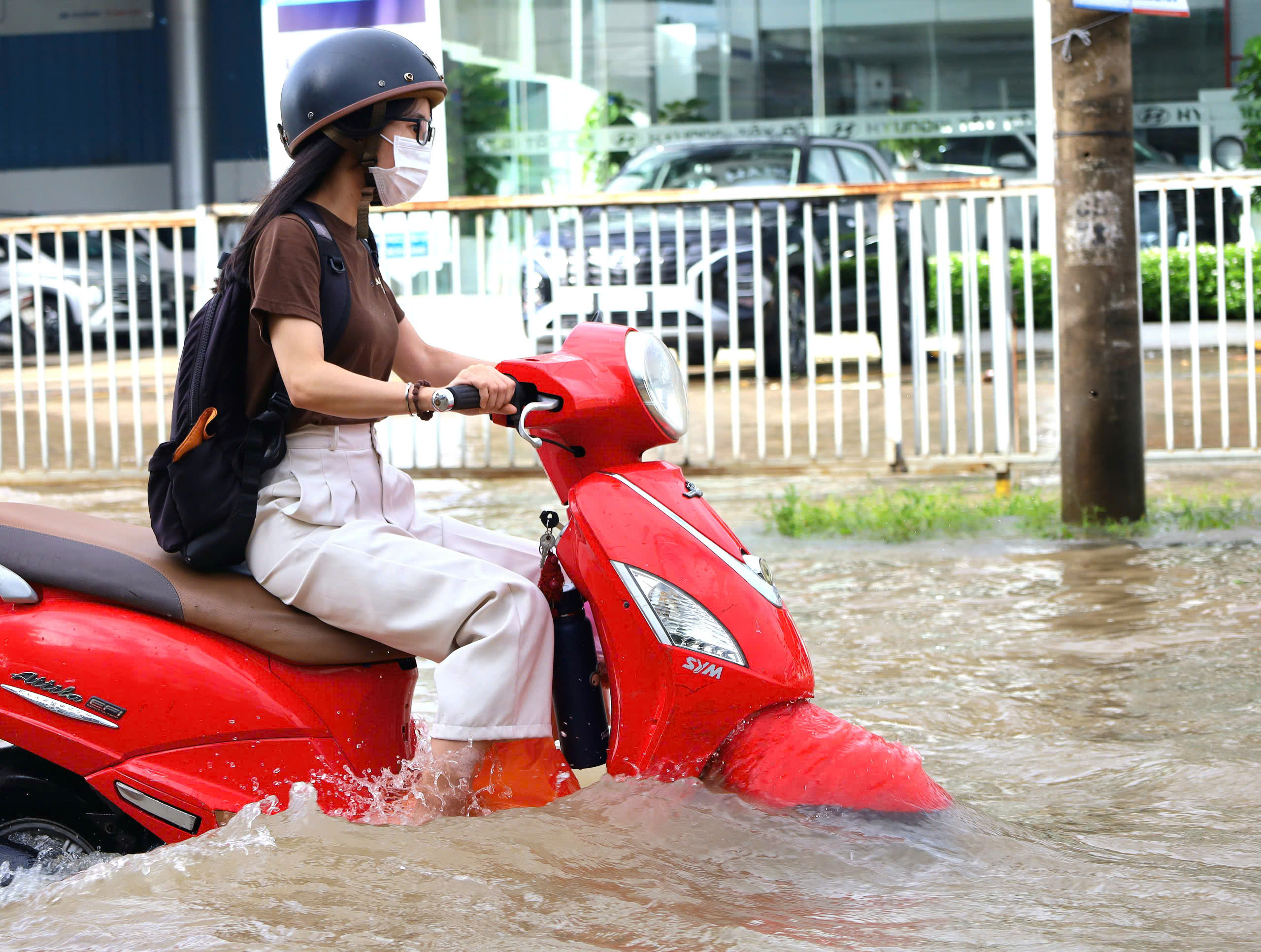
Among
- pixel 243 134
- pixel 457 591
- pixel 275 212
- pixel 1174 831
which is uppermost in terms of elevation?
pixel 243 134

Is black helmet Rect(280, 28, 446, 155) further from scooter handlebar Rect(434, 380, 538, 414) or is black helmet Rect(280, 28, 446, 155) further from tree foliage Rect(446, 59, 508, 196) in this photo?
tree foliage Rect(446, 59, 508, 196)

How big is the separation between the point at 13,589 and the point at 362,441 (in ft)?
2.09

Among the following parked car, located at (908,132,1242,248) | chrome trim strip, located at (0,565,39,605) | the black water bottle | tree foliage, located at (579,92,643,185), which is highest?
tree foliage, located at (579,92,643,185)

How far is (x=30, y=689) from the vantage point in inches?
98.0

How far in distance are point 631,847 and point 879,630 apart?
217 cm

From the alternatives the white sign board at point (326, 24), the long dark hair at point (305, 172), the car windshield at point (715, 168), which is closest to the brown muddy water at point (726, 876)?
the long dark hair at point (305, 172)

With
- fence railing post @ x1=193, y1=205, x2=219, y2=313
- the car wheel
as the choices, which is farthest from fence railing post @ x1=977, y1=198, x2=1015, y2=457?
fence railing post @ x1=193, y1=205, x2=219, y2=313

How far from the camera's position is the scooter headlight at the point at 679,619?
247 centimetres

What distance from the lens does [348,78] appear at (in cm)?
258

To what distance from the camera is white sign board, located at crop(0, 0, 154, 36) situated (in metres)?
19.2

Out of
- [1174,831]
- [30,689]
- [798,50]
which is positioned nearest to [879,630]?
[1174,831]

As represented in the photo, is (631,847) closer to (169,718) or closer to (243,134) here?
(169,718)

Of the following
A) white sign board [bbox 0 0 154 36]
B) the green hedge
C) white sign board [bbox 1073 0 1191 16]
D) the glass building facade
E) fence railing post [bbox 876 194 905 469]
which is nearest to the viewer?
white sign board [bbox 1073 0 1191 16]

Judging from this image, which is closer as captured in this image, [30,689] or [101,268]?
[30,689]
